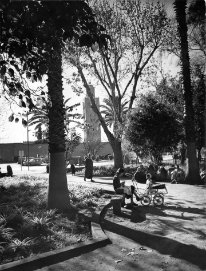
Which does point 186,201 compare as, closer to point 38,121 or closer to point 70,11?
point 70,11

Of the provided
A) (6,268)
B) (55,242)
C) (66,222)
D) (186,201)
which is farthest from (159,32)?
(6,268)

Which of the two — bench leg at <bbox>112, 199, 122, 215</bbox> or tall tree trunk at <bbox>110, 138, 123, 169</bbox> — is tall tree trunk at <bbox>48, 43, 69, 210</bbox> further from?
tall tree trunk at <bbox>110, 138, 123, 169</bbox>

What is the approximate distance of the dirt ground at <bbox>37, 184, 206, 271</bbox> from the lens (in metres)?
5.82

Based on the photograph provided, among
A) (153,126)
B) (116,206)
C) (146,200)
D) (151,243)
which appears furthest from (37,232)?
(153,126)

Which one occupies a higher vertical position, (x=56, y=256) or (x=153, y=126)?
(x=153, y=126)

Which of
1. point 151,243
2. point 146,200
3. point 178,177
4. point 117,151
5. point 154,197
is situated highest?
point 117,151

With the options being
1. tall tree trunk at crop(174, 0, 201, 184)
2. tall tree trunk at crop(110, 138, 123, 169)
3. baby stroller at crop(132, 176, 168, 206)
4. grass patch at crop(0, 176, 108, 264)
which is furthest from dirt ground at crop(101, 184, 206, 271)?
tall tree trunk at crop(110, 138, 123, 169)

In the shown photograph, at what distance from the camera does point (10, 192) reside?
15.6m

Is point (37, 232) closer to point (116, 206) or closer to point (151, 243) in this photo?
point (151, 243)

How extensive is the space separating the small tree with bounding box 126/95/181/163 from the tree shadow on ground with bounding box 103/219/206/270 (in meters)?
15.2

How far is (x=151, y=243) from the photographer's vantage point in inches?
283

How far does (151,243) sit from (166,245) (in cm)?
34

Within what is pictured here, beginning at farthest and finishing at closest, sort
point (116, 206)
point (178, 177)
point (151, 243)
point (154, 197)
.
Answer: point (178, 177)
point (154, 197)
point (116, 206)
point (151, 243)

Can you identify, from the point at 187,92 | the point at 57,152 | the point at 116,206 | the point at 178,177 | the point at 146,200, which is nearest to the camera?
the point at 116,206
